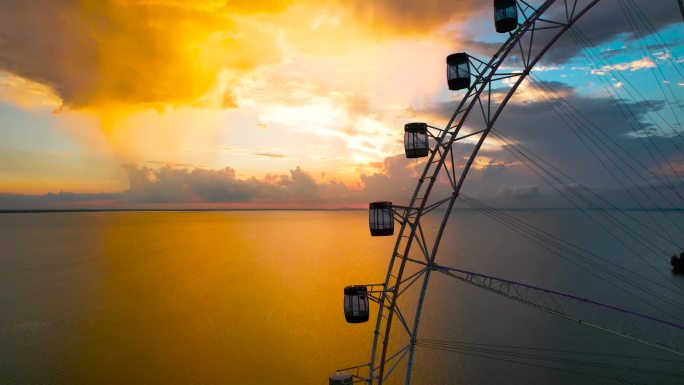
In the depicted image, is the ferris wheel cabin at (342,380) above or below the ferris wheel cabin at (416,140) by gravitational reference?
below

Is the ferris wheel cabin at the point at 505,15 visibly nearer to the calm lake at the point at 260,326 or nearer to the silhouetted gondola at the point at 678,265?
the calm lake at the point at 260,326

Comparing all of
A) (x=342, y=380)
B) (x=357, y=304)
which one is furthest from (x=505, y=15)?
(x=342, y=380)

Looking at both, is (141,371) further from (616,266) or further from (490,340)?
(616,266)

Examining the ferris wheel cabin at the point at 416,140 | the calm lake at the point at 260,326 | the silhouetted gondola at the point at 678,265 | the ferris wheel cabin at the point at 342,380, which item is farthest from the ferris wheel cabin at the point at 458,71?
the silhouetted gondola at the point at 678,265

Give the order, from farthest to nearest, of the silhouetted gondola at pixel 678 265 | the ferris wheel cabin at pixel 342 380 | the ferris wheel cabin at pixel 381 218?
the silhouetted gondola at pixel 678 265
the ferris wheel cabin at pixel 381 218
the ferris wheel cabin at pixel 342 380

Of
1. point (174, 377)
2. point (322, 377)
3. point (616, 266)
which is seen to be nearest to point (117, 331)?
point (174, 377)

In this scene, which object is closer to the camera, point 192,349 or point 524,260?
point 192,349
